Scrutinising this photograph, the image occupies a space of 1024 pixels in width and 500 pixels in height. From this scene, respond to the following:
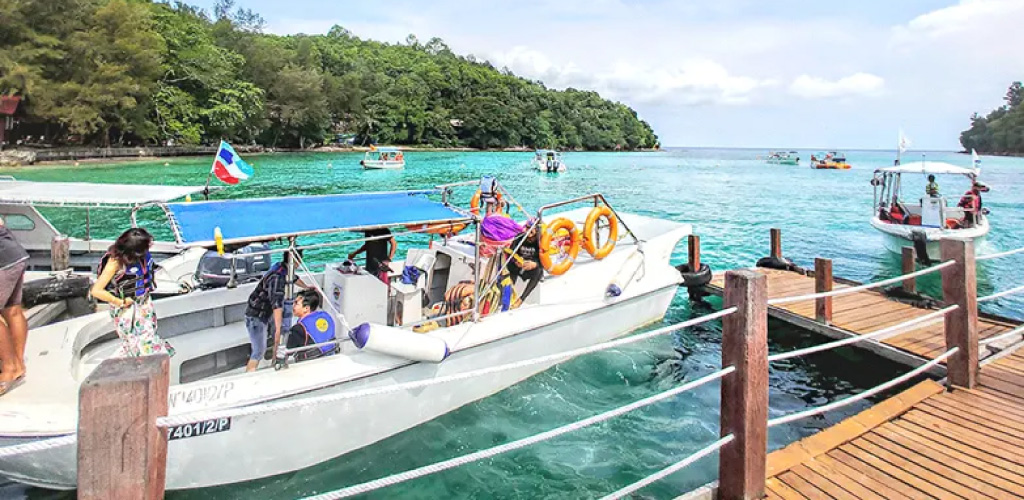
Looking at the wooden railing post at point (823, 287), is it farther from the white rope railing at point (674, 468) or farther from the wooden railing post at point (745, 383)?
the white rope railing at point (674, 468)

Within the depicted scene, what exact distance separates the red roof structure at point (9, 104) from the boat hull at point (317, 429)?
5879cm

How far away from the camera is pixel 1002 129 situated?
433ft

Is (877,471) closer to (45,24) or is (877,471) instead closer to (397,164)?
(397,164)

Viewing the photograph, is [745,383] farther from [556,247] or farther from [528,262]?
[556,247]

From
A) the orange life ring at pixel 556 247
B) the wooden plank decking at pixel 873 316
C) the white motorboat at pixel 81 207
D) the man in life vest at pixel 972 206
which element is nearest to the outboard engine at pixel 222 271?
the white motorboat at pixel 81 207

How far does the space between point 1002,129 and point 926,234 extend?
157202mm

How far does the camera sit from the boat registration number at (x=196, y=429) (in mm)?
4988

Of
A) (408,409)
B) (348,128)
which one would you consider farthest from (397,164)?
(408,409)

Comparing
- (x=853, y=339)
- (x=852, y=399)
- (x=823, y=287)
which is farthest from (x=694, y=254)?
(x=852, y=399)

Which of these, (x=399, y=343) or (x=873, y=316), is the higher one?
(x=399, y=343)

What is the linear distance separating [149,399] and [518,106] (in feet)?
436

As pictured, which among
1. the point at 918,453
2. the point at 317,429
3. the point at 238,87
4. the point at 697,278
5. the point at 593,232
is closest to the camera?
the point at 918,453

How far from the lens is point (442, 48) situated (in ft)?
571

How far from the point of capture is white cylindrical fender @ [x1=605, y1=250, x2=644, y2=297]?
8.79 metres
